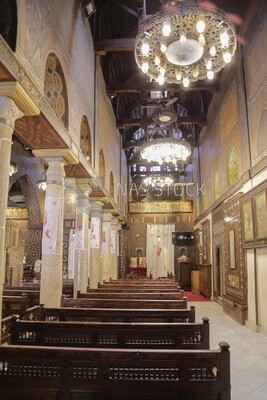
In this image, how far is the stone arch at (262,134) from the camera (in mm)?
7414

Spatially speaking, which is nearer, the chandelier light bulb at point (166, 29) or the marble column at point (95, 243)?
the chandelier light bulb at point (166, 29)

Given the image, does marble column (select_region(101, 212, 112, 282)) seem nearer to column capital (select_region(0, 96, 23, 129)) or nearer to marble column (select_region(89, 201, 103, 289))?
marble column (select_region(89, 201, 103, 289))

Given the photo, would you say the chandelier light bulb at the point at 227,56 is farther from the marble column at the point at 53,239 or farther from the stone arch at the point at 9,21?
the stone arch at the point at 9,21

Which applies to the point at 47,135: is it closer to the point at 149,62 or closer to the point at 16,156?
the point at 149,62

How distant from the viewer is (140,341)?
3738 mm

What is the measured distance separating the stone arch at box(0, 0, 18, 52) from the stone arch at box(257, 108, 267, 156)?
5445 millimetres

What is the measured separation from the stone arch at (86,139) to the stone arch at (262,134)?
176 inches

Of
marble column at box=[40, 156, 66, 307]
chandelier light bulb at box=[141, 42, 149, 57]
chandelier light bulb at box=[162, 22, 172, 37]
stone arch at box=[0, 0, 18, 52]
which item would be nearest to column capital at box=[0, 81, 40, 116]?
stone arch at box=[0, 0, 18, 52]

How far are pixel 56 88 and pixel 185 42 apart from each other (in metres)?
2.72

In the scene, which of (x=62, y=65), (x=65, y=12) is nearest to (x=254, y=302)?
(x=62, y=65)

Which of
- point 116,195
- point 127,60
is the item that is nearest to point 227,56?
point 127,60

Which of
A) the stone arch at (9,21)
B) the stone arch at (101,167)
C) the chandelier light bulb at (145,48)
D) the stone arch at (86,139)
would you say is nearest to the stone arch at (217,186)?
the stone arch at (101,167)

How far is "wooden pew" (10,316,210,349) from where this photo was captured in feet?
12.1

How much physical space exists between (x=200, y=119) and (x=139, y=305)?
10510mm
